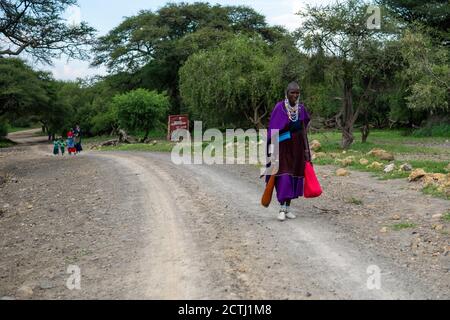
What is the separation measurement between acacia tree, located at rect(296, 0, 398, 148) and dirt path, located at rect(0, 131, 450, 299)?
913 cm

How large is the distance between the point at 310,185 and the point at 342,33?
1384 centimetres

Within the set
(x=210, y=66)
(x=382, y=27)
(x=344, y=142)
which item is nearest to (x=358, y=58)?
(x=382, y=27)

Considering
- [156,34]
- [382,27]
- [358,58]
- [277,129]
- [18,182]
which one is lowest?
[18,182]

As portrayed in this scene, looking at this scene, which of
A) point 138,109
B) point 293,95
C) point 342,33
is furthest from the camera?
point 138,109

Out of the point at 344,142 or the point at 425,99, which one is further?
the point at 344,142

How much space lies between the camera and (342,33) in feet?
69.0

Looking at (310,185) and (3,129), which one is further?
(3,129)

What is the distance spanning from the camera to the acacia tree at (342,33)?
68.3ft

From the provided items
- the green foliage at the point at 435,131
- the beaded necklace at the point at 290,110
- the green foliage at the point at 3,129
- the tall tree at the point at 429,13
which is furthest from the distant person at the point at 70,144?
the green foliage at the point at 3,129

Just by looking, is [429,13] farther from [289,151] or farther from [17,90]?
[17,90]

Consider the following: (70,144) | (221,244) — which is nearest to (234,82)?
(70,144)

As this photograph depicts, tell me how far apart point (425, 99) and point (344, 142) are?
20.3 feet

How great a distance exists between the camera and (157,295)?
5.34 metres

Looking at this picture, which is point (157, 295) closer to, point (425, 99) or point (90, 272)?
point (90, 272)
